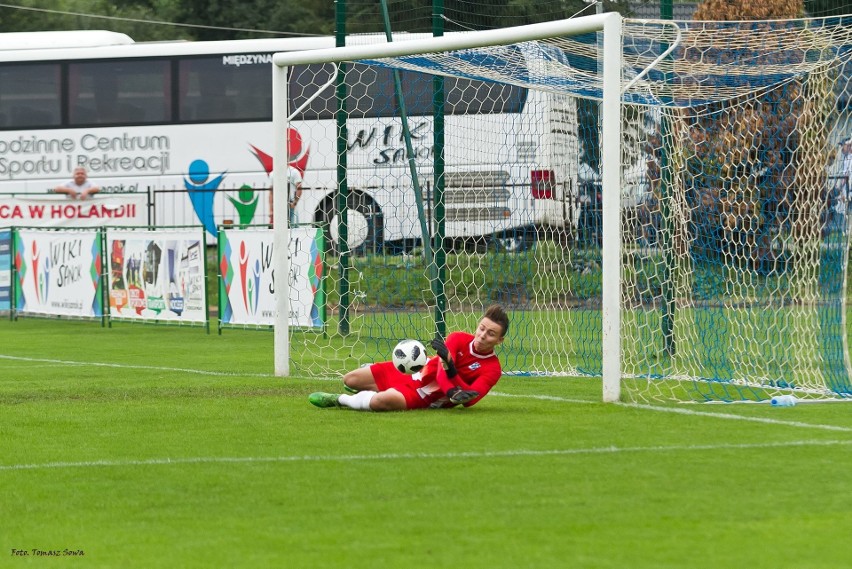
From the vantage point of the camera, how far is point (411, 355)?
9281mm

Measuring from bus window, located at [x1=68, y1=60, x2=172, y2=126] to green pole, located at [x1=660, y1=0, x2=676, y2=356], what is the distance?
19.5m

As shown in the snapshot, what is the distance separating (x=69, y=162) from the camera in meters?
30.1

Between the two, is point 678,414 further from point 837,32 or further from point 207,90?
point 207,90

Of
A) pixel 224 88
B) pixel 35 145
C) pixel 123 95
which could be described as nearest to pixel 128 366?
pixel 224 88

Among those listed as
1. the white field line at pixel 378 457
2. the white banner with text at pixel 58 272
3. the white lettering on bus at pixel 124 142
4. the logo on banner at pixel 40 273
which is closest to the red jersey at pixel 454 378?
the white field line at pixel 378 457

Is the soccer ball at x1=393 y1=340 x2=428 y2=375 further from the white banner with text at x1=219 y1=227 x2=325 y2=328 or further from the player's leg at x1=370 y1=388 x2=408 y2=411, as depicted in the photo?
the white banner with text at x1=219 y1=227 x2=325 y2=328

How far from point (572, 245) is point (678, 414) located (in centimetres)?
509

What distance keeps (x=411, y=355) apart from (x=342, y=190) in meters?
6.91

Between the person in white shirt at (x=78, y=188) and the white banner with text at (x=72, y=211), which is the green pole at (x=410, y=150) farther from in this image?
the person in white shirt at (x=78, y=188)

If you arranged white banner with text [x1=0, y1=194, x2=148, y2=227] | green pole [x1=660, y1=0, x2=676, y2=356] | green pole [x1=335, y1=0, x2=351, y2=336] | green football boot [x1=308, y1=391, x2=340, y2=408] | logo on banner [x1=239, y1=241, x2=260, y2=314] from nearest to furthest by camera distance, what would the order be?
green football boot [x1=308, y1=391, x2=340, y2=408]
green pole [x1=660, y1=0, x2=676, y2=356]
green pole [x1=335, y1=0, x2=351, y2=336]
logo on banner [x1=239, y1=241, x2=260, y2=314]
white banner with text [x1=0, y1=194, x2=148, y2=227]

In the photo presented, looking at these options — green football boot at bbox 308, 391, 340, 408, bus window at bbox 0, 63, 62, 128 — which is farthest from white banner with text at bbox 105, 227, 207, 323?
bus window at bbox 0, 63, 62, 128

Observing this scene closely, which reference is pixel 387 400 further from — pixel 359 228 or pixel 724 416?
pixel 359 228

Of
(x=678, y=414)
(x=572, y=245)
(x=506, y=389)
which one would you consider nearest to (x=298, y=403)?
(x=506, y=389)

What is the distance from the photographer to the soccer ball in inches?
365
